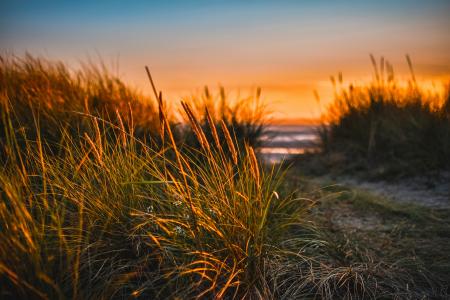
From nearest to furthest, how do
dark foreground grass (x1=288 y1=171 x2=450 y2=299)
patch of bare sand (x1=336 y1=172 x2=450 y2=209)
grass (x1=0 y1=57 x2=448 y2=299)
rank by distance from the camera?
grass (x1=0 y1=57 x2=448 y2=299), dark foreground grass (x1=288 y1=171 x2=450 y2=299), patch of bare sand (x1=336 y1=172 x2=450 y2=209)

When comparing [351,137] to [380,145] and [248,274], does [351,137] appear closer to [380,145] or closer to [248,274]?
[380,145]

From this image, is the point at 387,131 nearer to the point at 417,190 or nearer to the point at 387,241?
the point at 417,190

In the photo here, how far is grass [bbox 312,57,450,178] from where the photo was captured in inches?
160

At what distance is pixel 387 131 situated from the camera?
4.71 m

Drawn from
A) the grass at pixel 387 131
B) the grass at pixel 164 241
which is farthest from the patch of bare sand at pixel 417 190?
the grass at pixel 164 241

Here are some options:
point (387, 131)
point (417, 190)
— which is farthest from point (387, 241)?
point (387, 131)

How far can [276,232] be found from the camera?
1534 mm

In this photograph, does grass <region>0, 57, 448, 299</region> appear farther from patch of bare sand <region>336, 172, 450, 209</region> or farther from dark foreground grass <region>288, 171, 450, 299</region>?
patch of bare sand <region>336, 172, 450, 209</region>

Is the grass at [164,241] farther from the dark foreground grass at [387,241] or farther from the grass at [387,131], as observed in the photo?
the grass at [387,131]

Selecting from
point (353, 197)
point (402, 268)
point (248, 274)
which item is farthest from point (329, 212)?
point (248, 274)

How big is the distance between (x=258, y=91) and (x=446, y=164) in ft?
6.99

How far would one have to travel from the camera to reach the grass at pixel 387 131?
4059 mm

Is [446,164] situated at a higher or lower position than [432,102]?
lower

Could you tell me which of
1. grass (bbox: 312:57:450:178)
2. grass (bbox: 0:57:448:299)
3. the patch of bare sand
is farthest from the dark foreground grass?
grass (bbox: 312:57:450:178)
